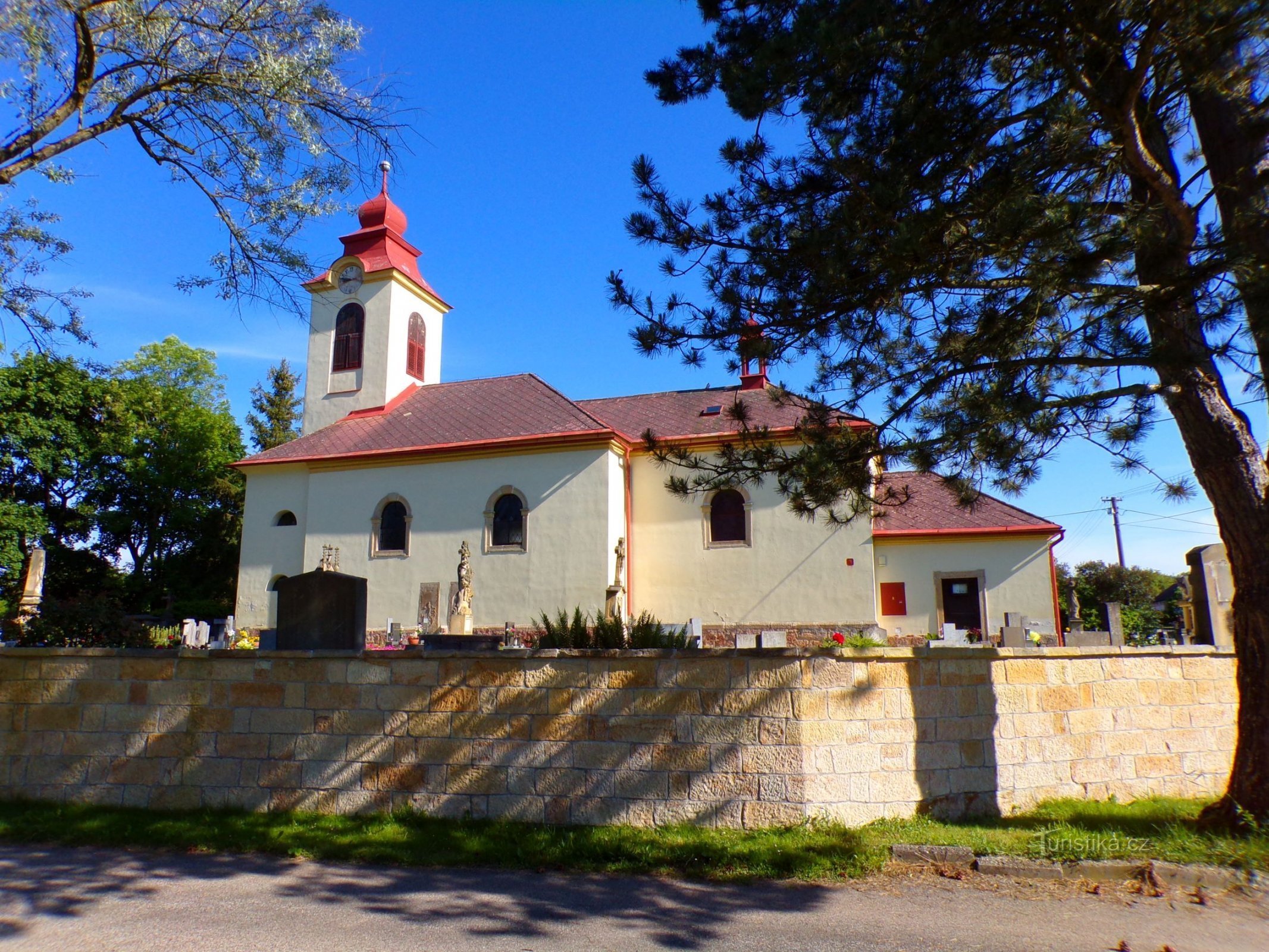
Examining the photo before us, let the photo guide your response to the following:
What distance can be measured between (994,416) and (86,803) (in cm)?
775

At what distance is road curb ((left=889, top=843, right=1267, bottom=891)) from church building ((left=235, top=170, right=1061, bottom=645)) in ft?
40.2

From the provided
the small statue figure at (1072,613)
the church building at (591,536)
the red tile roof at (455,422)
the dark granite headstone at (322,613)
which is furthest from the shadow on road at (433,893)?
→ the small statue figure at (1072,613)

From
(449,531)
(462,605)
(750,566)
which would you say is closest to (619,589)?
(750,566)

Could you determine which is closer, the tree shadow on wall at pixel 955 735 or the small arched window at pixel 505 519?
the tree shadow on wall at pixel 955 735

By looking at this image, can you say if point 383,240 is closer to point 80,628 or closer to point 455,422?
point 455,422

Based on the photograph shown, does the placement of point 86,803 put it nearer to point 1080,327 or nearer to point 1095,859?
point 1095,859

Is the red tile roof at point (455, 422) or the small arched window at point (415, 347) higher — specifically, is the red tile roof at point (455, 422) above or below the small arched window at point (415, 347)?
below

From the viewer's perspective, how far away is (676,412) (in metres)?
22.6

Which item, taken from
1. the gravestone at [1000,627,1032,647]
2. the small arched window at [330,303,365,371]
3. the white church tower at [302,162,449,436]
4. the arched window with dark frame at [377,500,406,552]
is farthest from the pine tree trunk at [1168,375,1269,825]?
the small arched window at [330,303,365,371]

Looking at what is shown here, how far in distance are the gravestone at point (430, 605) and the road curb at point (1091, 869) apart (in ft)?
50.5

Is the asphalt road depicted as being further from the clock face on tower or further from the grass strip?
the clock face on tower

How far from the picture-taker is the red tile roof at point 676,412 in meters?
20.2

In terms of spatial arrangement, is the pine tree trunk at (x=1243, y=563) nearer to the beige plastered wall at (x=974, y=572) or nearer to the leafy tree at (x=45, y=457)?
the beige plastered wall at (x=974, y=572)

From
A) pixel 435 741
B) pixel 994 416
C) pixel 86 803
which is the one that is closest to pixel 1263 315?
pixel 994 416
